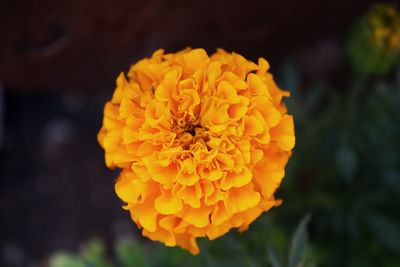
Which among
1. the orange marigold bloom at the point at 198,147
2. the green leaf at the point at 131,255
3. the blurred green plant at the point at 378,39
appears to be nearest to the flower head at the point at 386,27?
the blurred green plant at the point at 378,39

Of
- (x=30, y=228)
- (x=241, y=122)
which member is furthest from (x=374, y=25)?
(x=30, y=228)

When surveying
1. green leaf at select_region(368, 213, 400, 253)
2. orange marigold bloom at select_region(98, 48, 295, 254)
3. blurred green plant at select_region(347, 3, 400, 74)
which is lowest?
green leaf at select_region(368, 213, 400, 253)

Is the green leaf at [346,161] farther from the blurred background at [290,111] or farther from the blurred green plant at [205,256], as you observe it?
the blurred green plant at [205,256]

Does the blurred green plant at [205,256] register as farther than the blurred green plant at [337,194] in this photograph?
No

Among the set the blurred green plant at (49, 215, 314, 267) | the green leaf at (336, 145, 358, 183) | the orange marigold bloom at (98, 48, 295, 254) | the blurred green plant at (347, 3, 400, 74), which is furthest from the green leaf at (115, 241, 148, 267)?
the blurred green plant at (347, 3, 400, 74)

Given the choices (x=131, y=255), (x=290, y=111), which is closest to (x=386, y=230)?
(x=290, y=111)

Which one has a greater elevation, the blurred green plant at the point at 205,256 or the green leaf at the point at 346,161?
the green leaf at the point at 346,161

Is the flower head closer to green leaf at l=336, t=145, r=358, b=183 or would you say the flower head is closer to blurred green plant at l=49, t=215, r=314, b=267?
green leaf at l=336, t=145, r=358, b=183

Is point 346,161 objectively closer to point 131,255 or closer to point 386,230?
point 386,230
